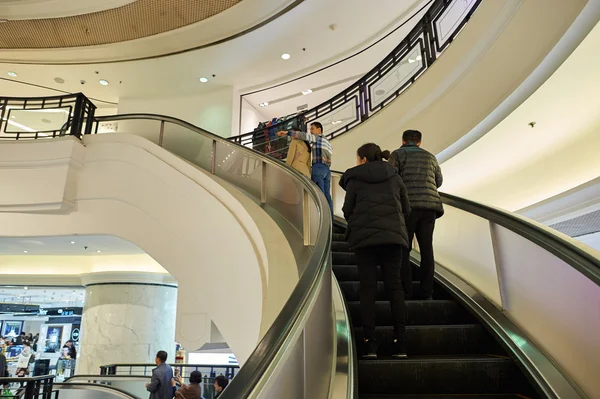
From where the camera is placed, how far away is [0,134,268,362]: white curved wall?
6.07 meters

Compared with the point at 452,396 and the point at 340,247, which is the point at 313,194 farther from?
the point at 452,396

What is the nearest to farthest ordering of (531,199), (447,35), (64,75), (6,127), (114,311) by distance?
(531,199) → (447,35) → (6,127) → (114,311) → (64,75)

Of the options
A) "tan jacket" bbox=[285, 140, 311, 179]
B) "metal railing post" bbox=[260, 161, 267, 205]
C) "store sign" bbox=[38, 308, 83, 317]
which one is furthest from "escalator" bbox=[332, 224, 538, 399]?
"store sign" bbox=[38, 308, 83, 317]

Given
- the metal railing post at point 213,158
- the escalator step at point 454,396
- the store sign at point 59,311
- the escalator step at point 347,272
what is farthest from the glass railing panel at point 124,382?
the store sign at point 59,311

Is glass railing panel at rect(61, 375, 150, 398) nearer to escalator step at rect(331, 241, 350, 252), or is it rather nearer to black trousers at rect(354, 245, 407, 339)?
escalator step at rect(331, 241, 350, 252)

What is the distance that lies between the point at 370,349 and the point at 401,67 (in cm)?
622

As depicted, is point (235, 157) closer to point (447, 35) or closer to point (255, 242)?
point (255, 242)

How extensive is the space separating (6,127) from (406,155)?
8.70 metres

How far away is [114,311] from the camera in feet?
38.9

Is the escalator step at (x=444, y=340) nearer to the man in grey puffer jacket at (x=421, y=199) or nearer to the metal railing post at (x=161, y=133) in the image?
the man in grey puffer jacket at (x=421, y=199)

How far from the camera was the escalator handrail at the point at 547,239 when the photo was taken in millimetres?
1814

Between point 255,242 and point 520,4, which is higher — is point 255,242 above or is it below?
below

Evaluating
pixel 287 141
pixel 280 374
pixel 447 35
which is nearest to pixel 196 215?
pixel 287 141

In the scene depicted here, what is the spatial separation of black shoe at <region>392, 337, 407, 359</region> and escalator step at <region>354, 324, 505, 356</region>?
144 mm
